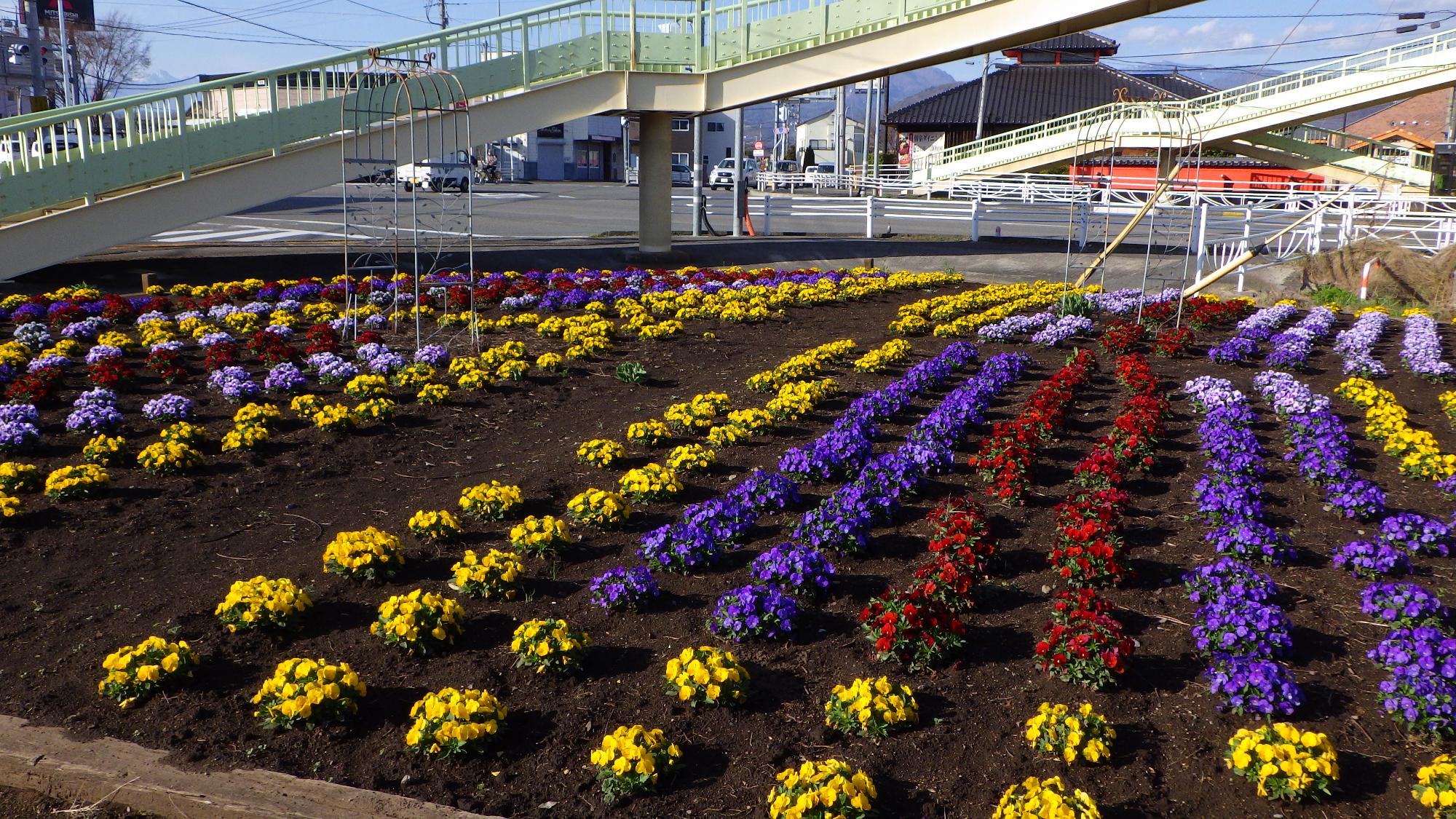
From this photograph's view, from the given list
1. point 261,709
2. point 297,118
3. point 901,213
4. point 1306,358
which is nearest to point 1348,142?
point 901,213

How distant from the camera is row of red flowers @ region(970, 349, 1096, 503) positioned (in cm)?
651

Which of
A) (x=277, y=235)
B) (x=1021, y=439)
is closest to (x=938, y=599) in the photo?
(x=1021, y=439)

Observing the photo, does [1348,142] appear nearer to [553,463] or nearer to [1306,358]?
[1306,358]

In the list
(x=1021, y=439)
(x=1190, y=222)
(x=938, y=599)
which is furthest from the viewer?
(x=1190, y=222)

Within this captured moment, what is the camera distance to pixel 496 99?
55.0 ft

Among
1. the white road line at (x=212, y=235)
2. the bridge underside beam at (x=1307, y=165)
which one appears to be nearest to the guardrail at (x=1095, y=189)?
the bridge underside beam at (x=1307, y=165)

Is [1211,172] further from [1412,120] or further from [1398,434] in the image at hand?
[1412,120]

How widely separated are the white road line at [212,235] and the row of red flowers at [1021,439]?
63.5 feet

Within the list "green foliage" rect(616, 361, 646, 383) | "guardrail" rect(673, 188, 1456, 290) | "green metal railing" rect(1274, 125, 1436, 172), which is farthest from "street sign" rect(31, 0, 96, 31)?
"green metal railing" rect(1274, 125, 1436, 172)

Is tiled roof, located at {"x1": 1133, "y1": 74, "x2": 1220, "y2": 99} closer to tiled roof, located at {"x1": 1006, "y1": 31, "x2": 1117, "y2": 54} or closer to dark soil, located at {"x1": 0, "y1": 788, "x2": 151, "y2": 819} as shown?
Answer: tiled roof, located at {"x1": 1006, "y1": 31, "x2": 1117, "y2": 54}

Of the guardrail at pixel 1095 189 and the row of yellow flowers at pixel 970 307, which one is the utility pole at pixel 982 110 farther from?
the row of yellow flowers at pixel 970 307

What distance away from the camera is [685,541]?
5516 mm

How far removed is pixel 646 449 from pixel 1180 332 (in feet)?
20.8

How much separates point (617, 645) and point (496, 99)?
1382 cm
